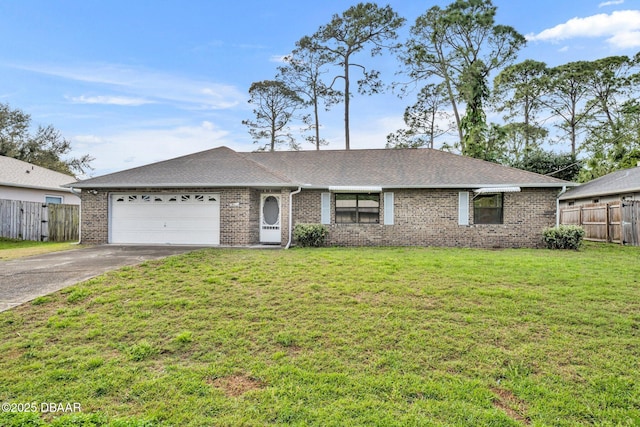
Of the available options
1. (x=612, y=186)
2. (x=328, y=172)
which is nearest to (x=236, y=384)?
(x=328, y=172)

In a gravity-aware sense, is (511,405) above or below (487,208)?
below

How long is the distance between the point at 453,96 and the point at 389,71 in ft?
16.0

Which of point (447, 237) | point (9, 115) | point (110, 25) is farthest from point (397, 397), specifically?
point (9, 115)

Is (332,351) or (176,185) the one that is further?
(176,185)

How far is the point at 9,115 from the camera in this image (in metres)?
29.8

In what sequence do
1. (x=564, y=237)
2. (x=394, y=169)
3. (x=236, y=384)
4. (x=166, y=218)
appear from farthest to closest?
(x=394, y=169)
(x=166, y=218)
(x=564, y=237)
(x=236, y=384)

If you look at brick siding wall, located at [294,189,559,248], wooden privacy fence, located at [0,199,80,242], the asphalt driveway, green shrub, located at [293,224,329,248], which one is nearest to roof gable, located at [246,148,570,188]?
brick siding wall, located at [294,189,559,248]

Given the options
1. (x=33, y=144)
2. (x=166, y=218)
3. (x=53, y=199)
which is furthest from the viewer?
(x=33, y=144)

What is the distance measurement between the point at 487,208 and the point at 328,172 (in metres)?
6.68

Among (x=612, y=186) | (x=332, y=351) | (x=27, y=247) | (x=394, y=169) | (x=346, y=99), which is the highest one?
(x=346, y=99)

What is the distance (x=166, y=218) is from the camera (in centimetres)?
1373

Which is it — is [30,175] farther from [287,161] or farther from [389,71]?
[389,71]

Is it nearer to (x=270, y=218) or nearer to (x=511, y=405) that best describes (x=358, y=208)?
(x=270, y=218)

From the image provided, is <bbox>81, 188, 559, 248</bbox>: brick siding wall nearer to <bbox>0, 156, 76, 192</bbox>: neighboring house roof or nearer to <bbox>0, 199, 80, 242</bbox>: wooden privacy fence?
<bbox>0, 199, 80, 242</bbox>: wooden privacy fence
